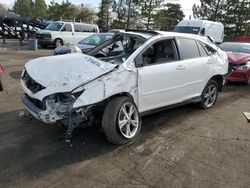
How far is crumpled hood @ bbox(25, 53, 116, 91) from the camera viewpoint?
4191 millimetres

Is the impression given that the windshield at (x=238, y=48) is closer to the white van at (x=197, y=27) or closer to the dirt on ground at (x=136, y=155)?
the dirt on ground at (x=136, y=155)

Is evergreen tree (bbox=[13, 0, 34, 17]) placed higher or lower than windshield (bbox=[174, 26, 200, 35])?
higher

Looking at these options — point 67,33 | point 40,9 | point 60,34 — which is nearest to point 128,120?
point 60,34

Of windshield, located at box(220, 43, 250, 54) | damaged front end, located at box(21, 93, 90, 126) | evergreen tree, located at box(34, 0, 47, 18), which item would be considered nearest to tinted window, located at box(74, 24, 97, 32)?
windshield, located at box(220, 43, 250, 54)

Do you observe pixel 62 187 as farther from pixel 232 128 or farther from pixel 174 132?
pixel 232 128

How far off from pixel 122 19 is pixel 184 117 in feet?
120

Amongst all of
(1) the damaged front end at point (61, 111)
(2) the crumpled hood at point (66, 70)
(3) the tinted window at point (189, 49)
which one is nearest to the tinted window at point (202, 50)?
(3) the tinted window at point (189, 49)

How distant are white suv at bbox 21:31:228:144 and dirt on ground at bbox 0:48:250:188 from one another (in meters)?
0.36

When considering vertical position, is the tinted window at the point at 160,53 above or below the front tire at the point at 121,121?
above

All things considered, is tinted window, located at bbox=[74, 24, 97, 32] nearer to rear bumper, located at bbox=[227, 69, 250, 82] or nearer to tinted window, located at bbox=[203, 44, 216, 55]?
rear bumper, located at bbox=[227, 69, 250, 82]

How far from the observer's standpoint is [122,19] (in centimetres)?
4109

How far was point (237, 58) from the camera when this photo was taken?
978 centimetres

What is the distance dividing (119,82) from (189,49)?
211 centimetres

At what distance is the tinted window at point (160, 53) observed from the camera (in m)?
5.27
